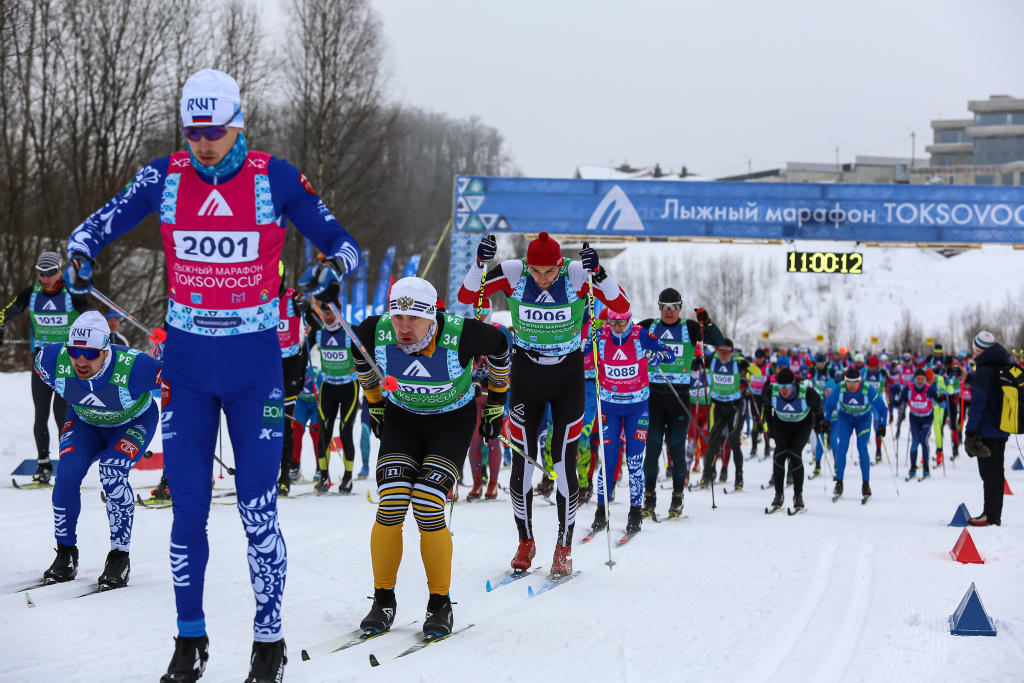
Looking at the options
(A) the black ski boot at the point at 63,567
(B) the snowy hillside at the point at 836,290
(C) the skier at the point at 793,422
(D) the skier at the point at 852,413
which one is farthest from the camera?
(B) the snowy hillside at the point at 836,290

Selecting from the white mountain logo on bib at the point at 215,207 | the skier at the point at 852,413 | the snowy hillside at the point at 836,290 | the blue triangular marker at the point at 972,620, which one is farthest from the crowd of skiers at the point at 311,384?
the snowy hillside at the point at 836,290

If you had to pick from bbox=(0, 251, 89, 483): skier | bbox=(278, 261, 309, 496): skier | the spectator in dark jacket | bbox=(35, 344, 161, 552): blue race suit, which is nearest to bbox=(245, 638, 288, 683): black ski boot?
bbox=(35, 344, 161, 552): blue race suit

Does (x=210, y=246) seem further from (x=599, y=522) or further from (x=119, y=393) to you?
(x=599, y=522)

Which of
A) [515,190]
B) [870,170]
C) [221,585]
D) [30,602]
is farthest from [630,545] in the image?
[870,170]

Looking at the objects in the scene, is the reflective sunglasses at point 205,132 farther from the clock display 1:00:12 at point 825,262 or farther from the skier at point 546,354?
the clock display 1:00:12 at point 825,262

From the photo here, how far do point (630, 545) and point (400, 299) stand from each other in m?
4.04

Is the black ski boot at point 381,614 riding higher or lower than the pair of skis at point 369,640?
higher

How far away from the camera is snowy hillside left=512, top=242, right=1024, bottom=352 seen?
65312 mm

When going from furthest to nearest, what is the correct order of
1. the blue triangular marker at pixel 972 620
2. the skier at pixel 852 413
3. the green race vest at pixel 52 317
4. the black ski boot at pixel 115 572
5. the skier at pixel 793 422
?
the skier at pixel 852 413 < the skier at pixel 793 422 < the green race vest at pixel 52 317 < the black ski boot at pixel 115 572 < the blue triangular marker at pixel 972 620

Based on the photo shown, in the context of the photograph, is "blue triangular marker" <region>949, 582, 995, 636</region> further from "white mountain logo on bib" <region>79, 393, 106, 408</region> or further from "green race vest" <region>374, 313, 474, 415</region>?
"white mountain logo on bib" <region>79, 393, 106, 408</region>

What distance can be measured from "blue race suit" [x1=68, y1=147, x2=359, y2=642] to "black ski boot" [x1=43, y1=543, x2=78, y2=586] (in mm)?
2609

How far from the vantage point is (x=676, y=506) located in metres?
9.89

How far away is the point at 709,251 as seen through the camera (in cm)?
8275

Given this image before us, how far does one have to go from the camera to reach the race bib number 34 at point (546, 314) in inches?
268
